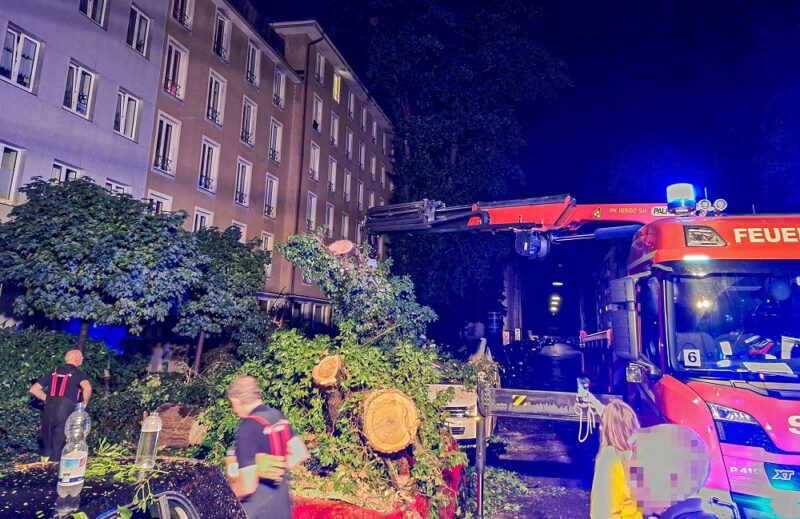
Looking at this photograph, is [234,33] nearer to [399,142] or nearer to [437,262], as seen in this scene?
[399,142]

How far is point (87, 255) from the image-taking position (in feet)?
29.4

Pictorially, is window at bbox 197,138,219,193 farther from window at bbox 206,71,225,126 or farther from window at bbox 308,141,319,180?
window at bbox 308,141,319,180

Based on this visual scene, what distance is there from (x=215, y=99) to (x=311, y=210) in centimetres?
920

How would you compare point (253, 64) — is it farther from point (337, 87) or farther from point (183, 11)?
Result: point (337, 87)

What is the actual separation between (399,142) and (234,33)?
10.3 meters

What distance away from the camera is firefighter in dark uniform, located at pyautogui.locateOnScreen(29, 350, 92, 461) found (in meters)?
6.57

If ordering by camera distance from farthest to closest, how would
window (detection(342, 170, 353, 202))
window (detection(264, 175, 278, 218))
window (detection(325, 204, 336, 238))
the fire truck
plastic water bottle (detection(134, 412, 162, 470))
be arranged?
window (detection(342, 170, 353, 202)), window (detection(325, 204, 336, 238)), window (detection(264, 175, 278, 218)), the fire truck, plastic water bottle (detection(134, 412, 162, 470))

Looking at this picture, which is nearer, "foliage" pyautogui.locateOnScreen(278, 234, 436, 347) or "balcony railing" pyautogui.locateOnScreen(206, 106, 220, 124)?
"foliage" pyautogui.locateOnScreen(278, 234, 436, 347)

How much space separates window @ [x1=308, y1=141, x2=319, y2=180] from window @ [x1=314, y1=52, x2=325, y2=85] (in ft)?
13.7

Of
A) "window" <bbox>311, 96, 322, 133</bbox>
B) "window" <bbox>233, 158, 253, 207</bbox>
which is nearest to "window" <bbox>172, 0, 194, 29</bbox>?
"window" <bbox>233, 158, 253, 207</bbox>

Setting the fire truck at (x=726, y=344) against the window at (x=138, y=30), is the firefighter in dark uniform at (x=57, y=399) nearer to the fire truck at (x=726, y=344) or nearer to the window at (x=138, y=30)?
the fire truck at (x=726, y=344)

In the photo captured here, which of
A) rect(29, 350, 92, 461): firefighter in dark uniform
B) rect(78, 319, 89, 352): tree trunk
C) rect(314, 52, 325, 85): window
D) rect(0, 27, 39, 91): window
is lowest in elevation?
rect(29, 350, 92, 461): firefighter in dark uniform

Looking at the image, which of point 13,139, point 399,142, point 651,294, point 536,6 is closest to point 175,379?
point 13,139

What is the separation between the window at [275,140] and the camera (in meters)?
23.6
